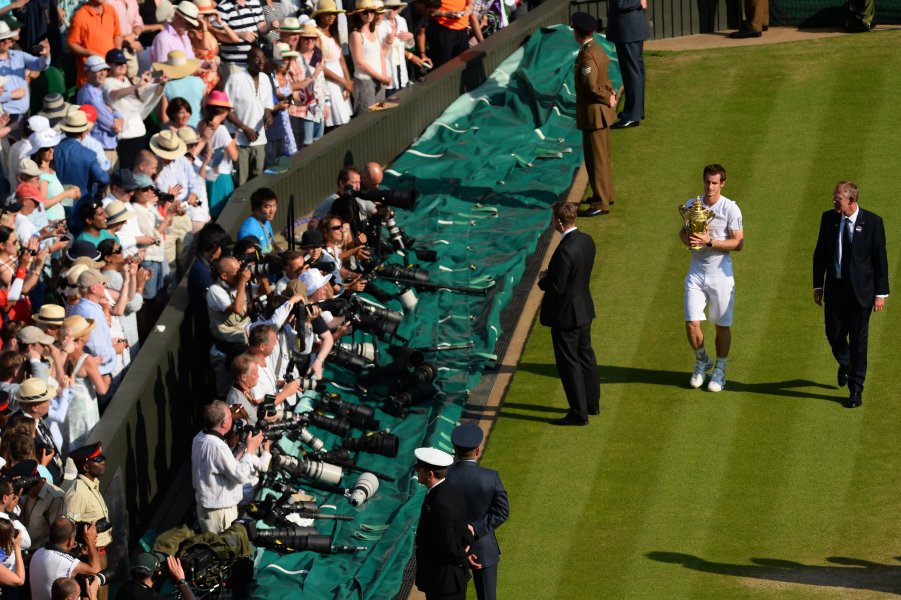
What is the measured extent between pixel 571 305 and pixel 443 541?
335cm

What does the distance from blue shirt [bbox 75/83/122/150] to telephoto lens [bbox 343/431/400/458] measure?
14.7ft

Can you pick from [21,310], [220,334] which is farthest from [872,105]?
[21,310]

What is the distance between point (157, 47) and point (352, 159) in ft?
8.70

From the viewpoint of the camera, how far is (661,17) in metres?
21.4

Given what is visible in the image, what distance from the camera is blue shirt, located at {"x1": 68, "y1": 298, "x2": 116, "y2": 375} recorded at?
11344 mm

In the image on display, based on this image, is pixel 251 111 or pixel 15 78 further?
pixel 251 111

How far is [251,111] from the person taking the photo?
50.0ft

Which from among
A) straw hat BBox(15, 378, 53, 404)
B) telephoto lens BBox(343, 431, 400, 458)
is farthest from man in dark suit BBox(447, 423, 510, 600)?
straw hat BBox(15, 378, 53, 404)

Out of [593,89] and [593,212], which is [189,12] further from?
[593,212]

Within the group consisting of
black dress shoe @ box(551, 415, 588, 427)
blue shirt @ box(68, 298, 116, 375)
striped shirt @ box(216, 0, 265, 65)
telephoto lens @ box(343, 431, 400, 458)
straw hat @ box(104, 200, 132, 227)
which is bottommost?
black dress shoe @ box(551, 415, 588, 427)

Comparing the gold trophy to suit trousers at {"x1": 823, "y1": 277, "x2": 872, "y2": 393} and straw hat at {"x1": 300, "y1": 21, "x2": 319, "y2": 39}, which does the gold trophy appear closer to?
suit trousers at {"x1": 823, "y1": 277, "x2": 872, "y2": 393}

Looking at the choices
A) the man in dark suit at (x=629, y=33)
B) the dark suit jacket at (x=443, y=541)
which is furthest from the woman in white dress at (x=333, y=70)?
the dark suit jacket at (x=443, y=541)

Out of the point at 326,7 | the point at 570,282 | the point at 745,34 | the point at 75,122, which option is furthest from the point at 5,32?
the point at 745,34

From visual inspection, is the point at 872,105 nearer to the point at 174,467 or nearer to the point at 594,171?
the point at 594,171
